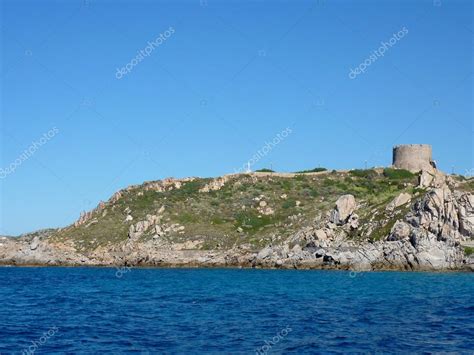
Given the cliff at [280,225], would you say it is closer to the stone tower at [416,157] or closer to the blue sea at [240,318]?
the stone tower at [416,157]

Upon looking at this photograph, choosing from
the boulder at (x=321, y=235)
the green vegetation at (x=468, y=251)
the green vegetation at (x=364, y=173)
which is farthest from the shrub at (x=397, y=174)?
the green vegetation at (x=468, y=251)

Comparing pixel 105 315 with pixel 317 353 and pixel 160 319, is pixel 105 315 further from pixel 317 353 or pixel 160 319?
pixel 317 353

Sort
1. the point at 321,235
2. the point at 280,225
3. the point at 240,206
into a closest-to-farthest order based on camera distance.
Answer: the point at 321,235 → the point at 280,225 → the point at 240,206

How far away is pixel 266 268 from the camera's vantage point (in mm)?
76812

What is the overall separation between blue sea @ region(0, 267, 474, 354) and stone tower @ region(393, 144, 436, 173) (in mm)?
63872

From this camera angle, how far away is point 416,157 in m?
112

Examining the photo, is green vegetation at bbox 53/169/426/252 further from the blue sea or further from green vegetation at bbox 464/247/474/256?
the blue sea

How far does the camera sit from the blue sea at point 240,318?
23.7 metres

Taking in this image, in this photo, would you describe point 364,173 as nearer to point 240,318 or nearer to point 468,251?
point 468,251

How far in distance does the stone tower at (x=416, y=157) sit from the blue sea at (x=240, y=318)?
210 feet

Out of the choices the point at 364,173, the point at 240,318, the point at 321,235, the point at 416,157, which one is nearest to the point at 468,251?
the point at 321,235


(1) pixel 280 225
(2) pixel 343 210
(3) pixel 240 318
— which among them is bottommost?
(3) pixel 240 318

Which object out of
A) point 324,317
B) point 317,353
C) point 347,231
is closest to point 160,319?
point 324,317

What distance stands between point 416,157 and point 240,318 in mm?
89209
